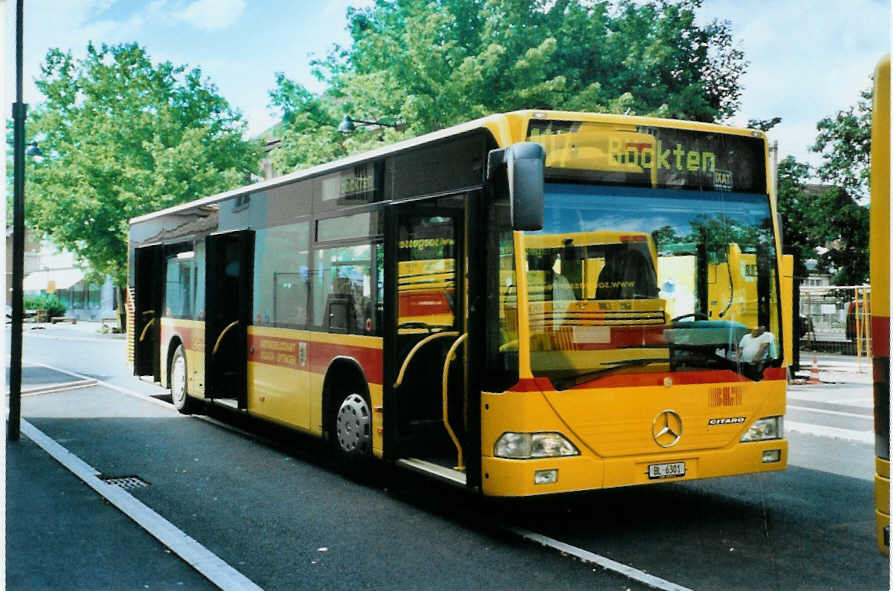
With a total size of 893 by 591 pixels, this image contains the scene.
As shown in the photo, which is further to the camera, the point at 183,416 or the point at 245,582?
the point at 183,416

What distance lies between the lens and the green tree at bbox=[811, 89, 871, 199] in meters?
25.6

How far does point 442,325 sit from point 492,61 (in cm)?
1671

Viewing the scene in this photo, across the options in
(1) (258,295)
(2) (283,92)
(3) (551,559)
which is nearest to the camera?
(3) (551,559)

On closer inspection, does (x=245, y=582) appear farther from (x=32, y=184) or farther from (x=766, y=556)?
(x=32, y=184)

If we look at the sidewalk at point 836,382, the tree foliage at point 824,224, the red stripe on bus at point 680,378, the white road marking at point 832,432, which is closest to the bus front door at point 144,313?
the white road marking at point 832,432

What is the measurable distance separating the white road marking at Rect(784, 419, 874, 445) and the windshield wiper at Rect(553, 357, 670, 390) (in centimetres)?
601

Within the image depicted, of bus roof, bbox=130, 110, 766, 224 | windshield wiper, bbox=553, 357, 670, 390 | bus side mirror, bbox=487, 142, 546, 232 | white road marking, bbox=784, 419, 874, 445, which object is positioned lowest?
white road marking, bbox=784, 419, 874, 445

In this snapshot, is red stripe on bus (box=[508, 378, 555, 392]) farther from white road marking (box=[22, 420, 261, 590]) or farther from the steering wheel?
white road marking (box=[22, 420, 261, 590])

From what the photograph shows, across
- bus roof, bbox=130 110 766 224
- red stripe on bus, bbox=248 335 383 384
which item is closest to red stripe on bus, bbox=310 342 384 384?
red stripe on bus, bbox=248 335 383 384

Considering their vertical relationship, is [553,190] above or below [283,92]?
below

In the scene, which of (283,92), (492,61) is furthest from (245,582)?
(283,92)

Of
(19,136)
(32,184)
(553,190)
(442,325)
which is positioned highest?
(32,184)

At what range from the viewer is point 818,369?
74.8ft

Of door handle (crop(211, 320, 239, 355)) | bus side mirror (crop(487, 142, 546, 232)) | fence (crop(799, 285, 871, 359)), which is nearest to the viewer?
bus side mirror (crop(487, 142, 546, 232))
